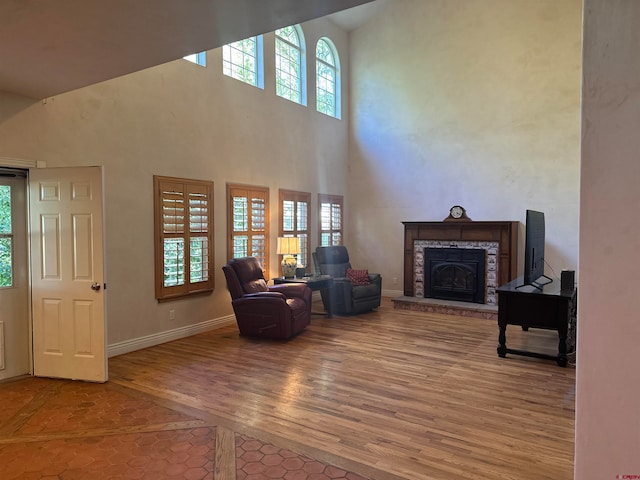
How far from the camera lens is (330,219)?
841cm

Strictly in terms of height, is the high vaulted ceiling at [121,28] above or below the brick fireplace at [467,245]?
above

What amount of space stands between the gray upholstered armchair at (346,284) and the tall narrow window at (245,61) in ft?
9.80

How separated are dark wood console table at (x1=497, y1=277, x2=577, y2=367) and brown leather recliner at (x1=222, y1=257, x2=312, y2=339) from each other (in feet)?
7.97

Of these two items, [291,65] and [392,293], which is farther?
[392,293]

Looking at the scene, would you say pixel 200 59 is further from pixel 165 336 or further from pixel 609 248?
pixel 609 248

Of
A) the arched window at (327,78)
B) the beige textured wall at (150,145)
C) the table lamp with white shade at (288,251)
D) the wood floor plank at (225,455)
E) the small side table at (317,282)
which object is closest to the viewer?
the wood floor plank at (225,455)

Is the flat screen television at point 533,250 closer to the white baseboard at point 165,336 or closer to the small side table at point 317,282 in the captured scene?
the small side table at point 317,282

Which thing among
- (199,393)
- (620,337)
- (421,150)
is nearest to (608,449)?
(620,337)

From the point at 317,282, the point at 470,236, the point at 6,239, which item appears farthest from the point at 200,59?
the point at 470,236

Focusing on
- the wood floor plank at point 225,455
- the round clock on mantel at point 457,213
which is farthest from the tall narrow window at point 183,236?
the round clock on mantel at point 457,213

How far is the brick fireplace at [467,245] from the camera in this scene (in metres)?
7.07

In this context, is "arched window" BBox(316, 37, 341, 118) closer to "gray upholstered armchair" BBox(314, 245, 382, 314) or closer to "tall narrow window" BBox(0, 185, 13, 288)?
"gray upholstered armchair" BBox(314, 245, 382, 314)

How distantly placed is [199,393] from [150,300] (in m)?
1.87

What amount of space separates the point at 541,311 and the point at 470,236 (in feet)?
9.79
